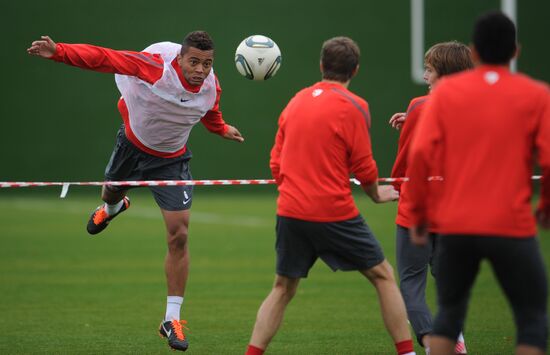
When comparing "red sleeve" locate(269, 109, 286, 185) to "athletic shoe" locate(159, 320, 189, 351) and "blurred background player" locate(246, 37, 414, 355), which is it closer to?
"blurred background player" locate(246, 37, 414, 355)

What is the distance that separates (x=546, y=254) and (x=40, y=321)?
7.46 metres

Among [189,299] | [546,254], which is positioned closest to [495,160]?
[189,299]

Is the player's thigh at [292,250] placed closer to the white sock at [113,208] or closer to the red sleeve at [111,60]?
the red sleeve at [111,60]

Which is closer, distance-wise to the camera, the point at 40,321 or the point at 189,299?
the point at 40,321

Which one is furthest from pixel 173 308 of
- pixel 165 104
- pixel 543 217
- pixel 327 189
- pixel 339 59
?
pixel 543 217

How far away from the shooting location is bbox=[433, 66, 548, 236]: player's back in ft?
15.6

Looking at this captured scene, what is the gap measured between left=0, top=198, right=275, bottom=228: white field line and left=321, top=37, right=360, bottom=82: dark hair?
1104cm

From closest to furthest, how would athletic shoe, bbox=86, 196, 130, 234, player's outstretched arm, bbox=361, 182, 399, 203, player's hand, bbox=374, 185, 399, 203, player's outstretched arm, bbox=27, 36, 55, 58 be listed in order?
player's outstretched arm, bbox=361, 182, 399, 203 → player's hand, bbox=374, 185, 399, 203 → player's outstretched arm, bbox=27, 36, 55, 58 → athletic shoe, bbox=86, 196, 130, 234

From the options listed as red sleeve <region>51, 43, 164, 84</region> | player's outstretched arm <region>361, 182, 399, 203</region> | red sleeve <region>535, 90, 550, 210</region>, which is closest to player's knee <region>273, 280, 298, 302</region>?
player's outstretched arm <region>361, 182, 399, 203</region>

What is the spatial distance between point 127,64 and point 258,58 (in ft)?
3.81

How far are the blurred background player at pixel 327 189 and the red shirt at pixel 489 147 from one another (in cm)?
111

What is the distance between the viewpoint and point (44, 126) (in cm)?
2189

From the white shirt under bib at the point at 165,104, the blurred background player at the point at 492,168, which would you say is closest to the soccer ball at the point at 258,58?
the white shirt under bib at the point at 165,104

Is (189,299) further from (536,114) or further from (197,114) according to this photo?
(536,114)
